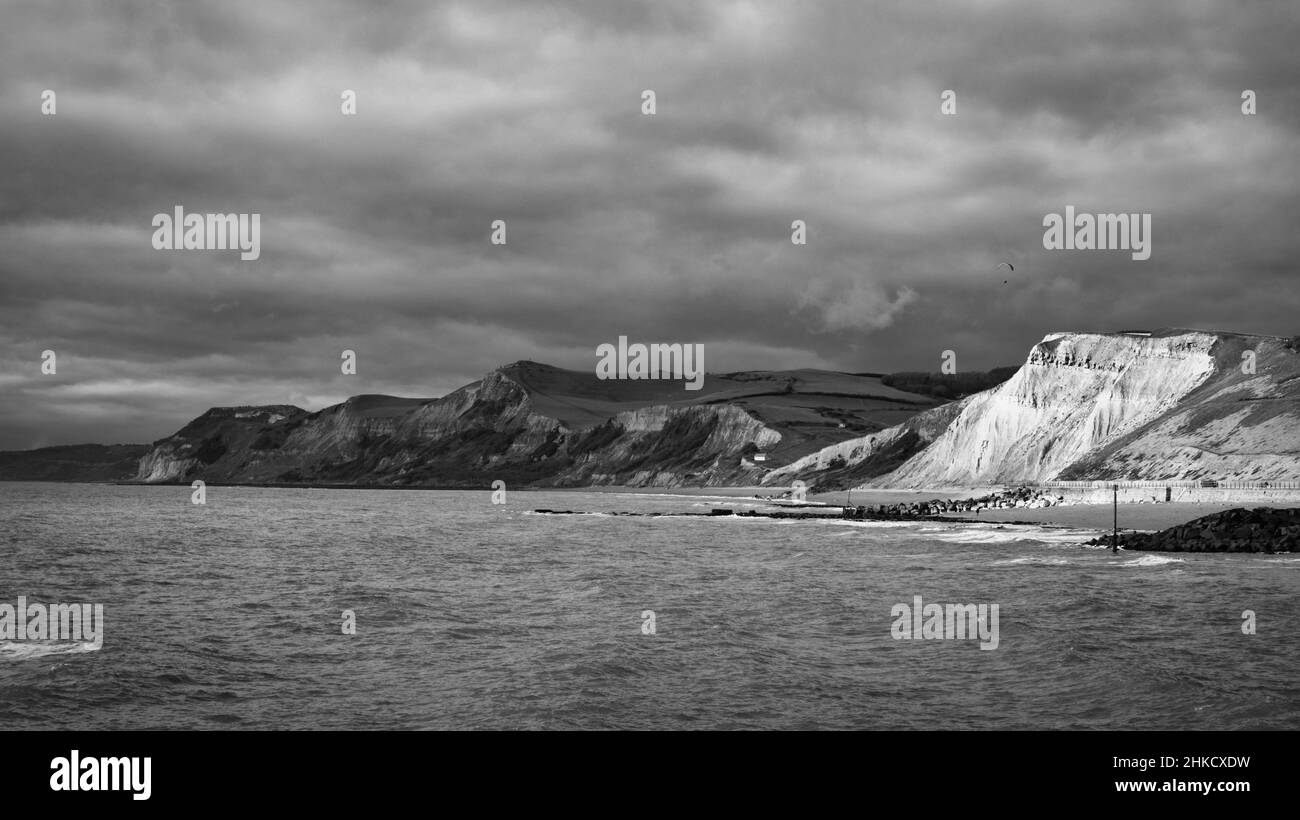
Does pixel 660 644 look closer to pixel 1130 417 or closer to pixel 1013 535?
pixel 1013 535

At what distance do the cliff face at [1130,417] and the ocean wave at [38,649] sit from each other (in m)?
78.3

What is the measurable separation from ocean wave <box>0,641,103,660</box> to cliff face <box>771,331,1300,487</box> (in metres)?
78.3

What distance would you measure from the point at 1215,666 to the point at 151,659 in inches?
923

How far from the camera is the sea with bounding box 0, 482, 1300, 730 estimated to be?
18.9 meters

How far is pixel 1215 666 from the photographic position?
21984 millimetres

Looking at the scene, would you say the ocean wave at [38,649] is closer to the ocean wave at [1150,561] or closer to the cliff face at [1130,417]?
the ocean wave at [1150,561]

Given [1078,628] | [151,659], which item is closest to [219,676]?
[151,659]

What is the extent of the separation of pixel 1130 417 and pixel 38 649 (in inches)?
4459

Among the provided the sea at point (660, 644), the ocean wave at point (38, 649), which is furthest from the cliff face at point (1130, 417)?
the ocean wave at point (38, 649)

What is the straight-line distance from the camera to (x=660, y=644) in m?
25.8

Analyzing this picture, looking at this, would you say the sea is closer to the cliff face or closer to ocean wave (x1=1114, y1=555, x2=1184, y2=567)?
ocean wave (x1=1114, y1=555, x2=1184, y2=567)

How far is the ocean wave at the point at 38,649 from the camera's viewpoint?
24.1 metres
